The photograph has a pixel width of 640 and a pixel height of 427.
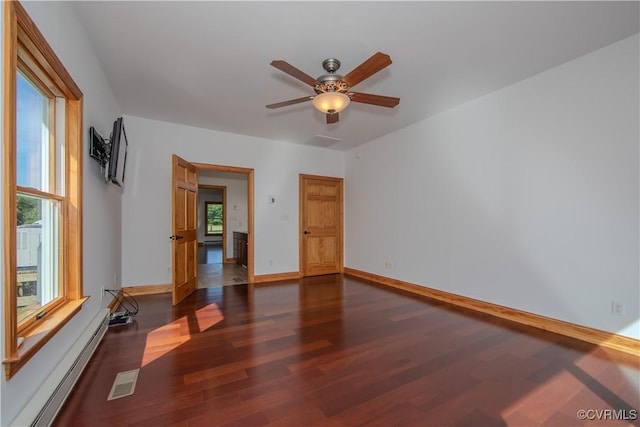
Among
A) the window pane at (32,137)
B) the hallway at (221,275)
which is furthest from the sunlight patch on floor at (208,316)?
the window pane at (32,137)

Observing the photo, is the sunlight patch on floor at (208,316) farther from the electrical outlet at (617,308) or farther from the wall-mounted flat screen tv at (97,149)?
the electrical outlet at (617,308)

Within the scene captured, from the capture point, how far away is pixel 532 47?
2.59m

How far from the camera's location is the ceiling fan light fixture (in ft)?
8.30

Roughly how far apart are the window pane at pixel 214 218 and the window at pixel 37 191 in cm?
1091

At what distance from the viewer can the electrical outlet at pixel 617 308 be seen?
2.53 meters

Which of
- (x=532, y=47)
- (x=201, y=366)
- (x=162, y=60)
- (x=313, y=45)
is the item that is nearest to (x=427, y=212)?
(x=532, y=47)

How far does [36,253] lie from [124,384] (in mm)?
1036

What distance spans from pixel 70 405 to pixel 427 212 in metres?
4.27

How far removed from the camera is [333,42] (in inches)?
98.0

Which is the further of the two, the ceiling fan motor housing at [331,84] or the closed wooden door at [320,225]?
the closed wooden door at [320,225]

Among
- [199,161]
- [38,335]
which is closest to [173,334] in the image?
[38,335]

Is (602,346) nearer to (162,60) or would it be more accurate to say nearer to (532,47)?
(532,47)

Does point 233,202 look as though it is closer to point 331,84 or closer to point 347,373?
point 331,84

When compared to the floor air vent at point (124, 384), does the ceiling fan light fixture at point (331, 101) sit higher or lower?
higher
